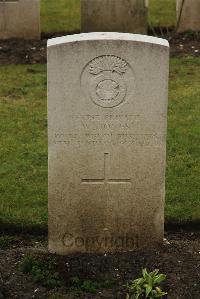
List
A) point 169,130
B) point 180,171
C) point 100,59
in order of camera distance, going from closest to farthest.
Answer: point 100,59, point 180,171, point 169,130

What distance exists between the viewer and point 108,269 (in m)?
5.62

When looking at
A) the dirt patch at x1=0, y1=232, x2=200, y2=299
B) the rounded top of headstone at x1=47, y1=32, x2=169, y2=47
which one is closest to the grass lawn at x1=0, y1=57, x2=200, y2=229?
the dirt patch at x1=0, y1=232, x2=200, y2=299

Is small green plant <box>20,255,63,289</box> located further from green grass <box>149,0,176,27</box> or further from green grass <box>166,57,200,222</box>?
green grass <box>149,0,176,27</box>

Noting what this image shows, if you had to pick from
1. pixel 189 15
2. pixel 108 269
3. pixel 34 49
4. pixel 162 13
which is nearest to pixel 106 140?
pixel 108 269

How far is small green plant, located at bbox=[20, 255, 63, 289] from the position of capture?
5.41 metres

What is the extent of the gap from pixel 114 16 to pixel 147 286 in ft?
24.6

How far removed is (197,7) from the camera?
12.2m

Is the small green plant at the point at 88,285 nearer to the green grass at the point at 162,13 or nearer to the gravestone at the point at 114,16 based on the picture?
the gravestone at the point at 114,16

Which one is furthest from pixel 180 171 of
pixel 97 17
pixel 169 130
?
pixel 97 17

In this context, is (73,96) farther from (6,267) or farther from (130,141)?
(6,267)

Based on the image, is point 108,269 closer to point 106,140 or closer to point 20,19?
point 106,140

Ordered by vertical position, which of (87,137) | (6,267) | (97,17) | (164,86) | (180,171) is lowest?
(6,267)

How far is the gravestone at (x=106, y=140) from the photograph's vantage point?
549 centimetres

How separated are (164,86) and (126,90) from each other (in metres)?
0.26
